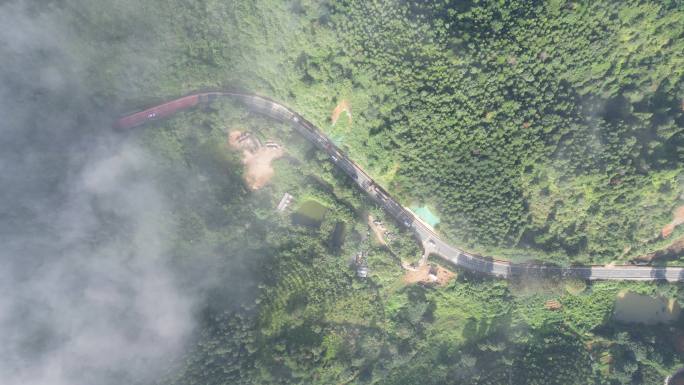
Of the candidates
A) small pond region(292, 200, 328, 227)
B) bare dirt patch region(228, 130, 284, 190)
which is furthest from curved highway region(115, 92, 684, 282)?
small pond region(292, 200, 328, 227)

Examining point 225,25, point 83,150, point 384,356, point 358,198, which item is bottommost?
point 384,356

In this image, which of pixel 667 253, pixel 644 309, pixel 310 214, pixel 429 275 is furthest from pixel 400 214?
pixel 644 309

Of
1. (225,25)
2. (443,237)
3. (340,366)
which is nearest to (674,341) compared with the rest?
(443,237)

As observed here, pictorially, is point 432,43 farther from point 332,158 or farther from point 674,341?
point 674,341

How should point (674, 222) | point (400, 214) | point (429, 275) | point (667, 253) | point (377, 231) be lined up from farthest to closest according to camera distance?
point (377, 231) < point (400, 214) < point (429, 275) < point (667, 253) < point (674, 222)

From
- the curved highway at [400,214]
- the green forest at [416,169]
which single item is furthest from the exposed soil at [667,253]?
the curved highway at [400,214]

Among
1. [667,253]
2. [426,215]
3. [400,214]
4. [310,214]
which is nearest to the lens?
[667,253]

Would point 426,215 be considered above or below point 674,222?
below

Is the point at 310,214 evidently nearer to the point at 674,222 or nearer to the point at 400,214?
the point at 400,214
